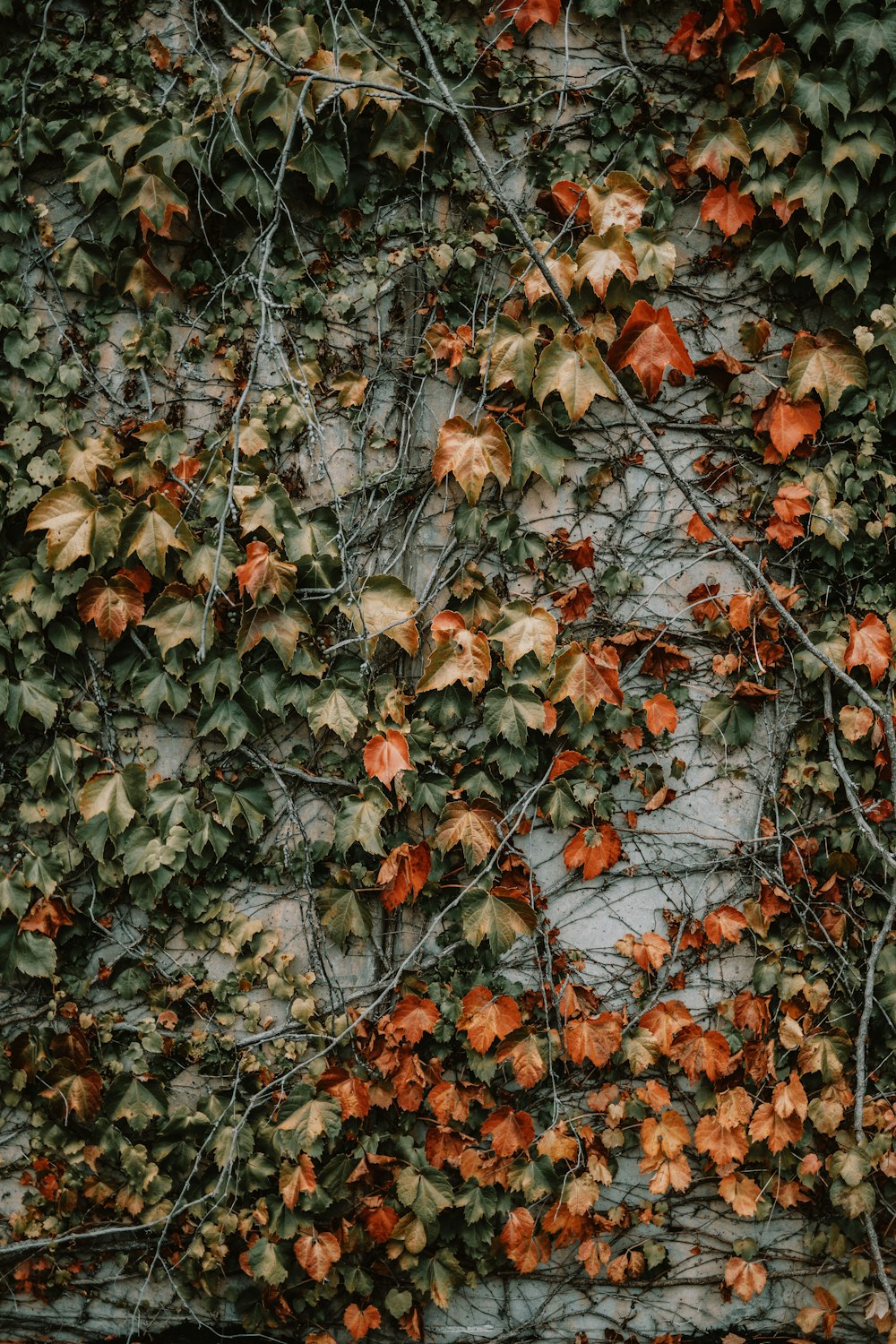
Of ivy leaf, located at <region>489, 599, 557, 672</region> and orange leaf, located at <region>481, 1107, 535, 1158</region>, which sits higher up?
ivy leaf, located at <region>489, 599, 557, 672</region>

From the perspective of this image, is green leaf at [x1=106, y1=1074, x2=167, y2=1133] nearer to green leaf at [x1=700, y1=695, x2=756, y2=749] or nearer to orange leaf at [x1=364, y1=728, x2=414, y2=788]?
orange leaf at [x1=364, y1=728, x2=414, y2=788]

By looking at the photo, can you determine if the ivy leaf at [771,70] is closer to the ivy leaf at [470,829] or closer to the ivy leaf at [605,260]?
the ivy leaf at [605,260]

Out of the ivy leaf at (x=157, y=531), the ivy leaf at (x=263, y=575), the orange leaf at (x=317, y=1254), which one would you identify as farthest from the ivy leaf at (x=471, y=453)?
the orange leaf at (x=317, y=1254)

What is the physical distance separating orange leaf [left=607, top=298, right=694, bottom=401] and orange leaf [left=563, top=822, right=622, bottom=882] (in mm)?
1499

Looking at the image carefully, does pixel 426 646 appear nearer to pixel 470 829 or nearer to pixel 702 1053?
pixel 470 829

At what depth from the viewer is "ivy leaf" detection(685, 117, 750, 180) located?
3.00 metres

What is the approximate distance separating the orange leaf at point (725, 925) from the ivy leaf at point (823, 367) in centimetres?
172

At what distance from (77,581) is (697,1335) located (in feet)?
11.0

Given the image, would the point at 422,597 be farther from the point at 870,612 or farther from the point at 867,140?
the point at 867,140

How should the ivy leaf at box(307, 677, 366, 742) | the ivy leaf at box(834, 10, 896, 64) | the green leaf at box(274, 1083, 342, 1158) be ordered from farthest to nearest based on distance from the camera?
the ivy leaf at box(307, 677, 366, 742) < the green leaf at box(274, 1083, 342, 1158) < the ivy leaf at box(834, 10, 896, 64)

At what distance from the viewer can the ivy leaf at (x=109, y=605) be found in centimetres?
307

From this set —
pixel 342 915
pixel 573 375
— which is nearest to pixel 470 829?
pixel 342 915

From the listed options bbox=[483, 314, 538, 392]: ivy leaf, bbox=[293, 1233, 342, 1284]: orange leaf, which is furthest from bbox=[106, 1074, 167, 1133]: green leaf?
bbox=[483, 314, 538, 392]: ivy leaf

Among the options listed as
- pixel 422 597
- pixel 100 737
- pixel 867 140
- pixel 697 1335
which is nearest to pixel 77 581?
pixel 100 737
